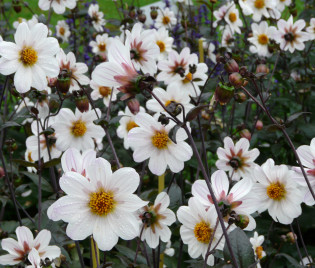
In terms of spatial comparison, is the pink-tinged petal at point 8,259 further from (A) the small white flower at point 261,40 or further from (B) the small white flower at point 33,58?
(A) the small white flower at point 261,40

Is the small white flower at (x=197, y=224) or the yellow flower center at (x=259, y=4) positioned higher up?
the yellow flower center at (x=259, y=4)

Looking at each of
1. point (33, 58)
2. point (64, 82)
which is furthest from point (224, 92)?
point (33, 58)

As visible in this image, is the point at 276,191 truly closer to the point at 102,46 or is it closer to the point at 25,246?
the point at 25,246

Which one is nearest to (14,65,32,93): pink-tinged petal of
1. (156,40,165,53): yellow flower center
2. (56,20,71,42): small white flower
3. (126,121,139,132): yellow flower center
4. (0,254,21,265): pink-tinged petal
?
(0,254,21,265): pink-tinged petal

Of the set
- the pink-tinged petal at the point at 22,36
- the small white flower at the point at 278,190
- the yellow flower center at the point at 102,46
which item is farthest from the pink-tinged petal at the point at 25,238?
the yellow flower center at the point at 102,46

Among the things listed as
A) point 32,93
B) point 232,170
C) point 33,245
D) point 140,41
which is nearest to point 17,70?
point 32,93

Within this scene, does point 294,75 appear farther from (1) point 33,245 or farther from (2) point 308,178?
(1) point 33,245

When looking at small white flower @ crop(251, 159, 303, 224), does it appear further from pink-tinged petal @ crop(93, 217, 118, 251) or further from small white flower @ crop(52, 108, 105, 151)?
small white flower @ crop(52, 108, 105, 151)
